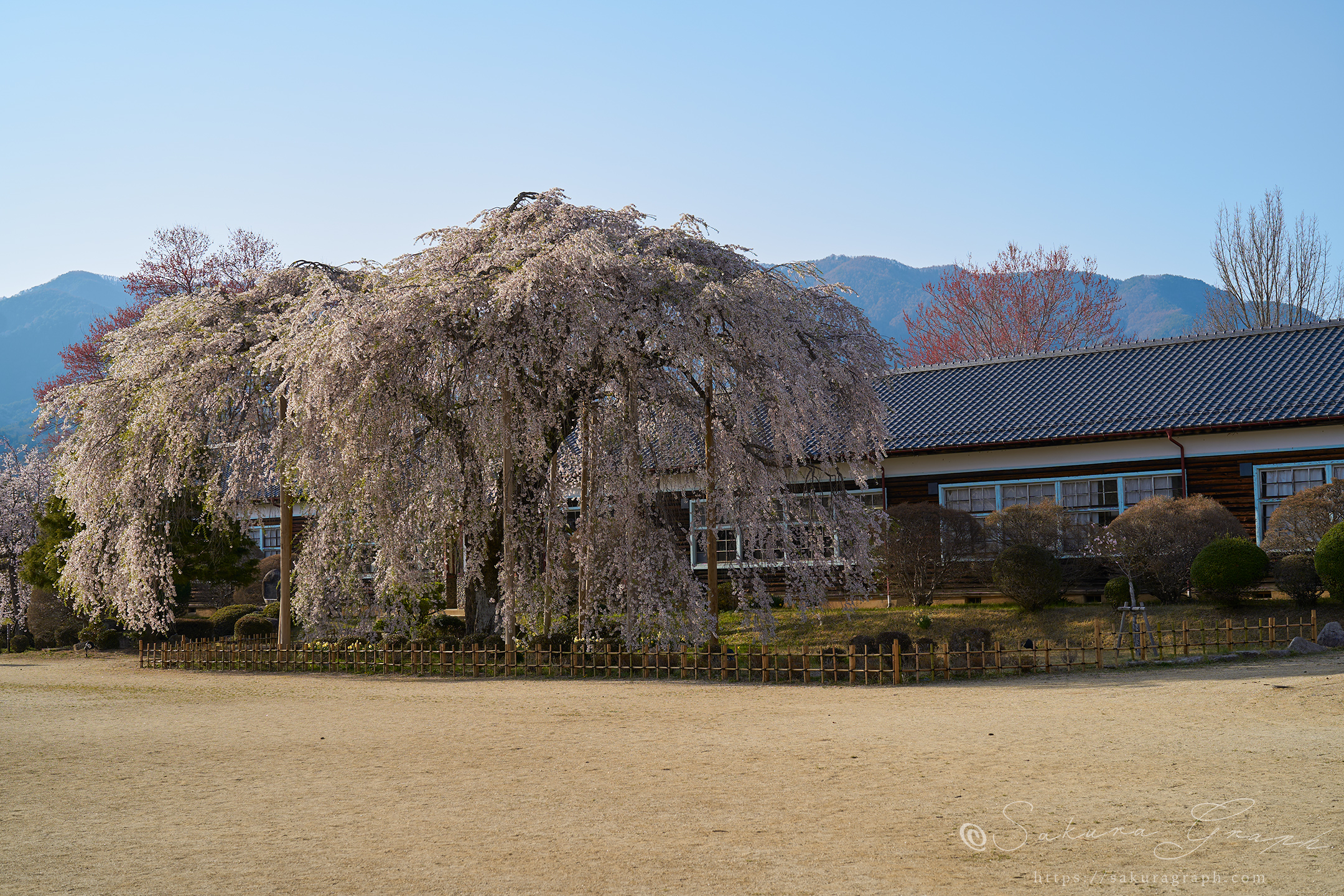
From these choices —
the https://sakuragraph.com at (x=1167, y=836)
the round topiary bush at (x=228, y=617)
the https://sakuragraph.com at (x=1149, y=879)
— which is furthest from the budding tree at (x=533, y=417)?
the https://sakuragraph.com at (x=1149, y=879)

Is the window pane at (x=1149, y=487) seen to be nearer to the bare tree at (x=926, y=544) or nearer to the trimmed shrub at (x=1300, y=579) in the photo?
the bare tree at (x=926, y=544)

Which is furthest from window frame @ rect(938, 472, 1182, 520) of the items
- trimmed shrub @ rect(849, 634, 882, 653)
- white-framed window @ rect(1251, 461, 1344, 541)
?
trimmed shrub @ rect(849, 634, 882, 653)

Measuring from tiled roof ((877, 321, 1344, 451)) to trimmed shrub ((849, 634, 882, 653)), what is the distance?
812 centimetres

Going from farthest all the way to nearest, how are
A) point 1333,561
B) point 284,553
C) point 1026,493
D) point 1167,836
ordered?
1. point 1026,493
2. point 284,553
3. point 1333,561
4. point 1167,836

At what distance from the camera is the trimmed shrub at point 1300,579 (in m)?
16.7

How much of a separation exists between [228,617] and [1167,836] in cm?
2421

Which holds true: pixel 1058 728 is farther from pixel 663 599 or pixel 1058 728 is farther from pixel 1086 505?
pixel 1086 505

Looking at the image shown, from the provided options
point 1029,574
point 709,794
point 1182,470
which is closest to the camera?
point 709,794

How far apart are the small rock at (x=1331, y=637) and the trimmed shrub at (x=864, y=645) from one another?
5664 mm

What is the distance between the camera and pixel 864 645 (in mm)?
14609

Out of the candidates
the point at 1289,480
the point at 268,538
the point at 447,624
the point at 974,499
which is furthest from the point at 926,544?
the point at 268,538

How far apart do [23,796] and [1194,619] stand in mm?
16000

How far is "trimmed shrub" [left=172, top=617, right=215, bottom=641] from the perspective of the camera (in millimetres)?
25156

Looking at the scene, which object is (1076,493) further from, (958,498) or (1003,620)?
(1003,620)
